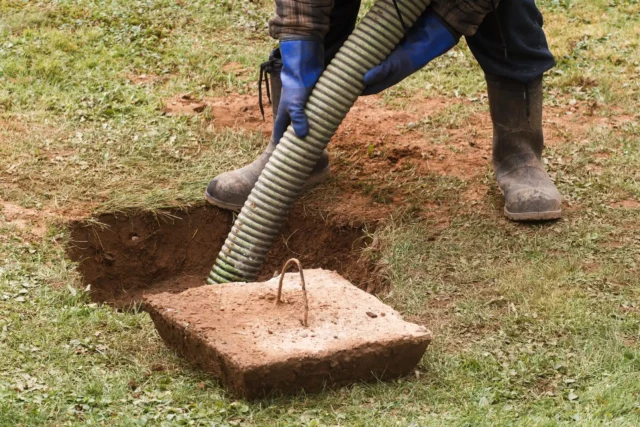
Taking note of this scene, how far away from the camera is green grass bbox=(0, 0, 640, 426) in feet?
→ 9.59

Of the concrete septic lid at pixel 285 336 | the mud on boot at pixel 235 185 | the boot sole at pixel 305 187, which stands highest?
the concrete septic lid at pixel 285 336

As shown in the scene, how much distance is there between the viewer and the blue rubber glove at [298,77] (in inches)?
148

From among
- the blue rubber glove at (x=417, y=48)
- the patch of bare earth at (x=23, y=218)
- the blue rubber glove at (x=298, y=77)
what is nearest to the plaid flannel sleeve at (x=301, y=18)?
the blue rubber glove at (x=298, y=77)

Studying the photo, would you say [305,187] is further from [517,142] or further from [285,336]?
[285,336]

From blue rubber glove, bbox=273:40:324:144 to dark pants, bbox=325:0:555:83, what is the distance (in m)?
0.41

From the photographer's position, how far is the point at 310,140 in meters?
3.76

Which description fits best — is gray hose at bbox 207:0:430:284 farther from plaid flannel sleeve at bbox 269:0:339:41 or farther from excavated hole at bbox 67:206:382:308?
excavated hole at bbox 67:206:382:308

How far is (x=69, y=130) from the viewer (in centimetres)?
498

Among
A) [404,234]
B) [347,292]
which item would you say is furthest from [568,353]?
[404,234]

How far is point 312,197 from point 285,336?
154 centimetres

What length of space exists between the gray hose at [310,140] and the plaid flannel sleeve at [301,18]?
0.68 feet

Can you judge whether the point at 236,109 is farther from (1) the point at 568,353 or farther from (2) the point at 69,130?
(1) the point at 568,353

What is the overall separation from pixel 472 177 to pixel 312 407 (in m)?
2.05

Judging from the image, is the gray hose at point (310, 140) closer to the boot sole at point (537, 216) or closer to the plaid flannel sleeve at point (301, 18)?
the plaid flannel sleeve at point (301, 18)
